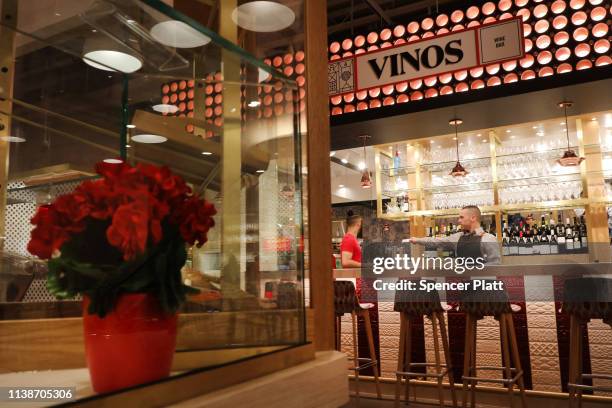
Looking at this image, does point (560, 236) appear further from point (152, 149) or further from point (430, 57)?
point (152, 149)

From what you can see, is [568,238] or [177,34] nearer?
[177,34]

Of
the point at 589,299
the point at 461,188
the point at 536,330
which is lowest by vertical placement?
the point at 536,330

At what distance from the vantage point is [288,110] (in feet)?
3.09

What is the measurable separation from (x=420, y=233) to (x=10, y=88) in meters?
7.02

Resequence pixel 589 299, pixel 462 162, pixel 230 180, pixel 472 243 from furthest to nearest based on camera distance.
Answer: pixel 462 162
pixel 472 243
pixel 589 299
pixel 230 180

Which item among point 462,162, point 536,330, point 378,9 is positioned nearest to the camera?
point 536,330

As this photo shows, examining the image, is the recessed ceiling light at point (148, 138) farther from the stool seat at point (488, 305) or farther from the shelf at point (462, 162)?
the shelf at point (462, 162)

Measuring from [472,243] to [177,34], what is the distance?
4.09m

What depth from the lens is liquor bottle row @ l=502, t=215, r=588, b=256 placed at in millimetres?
5977

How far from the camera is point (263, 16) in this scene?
44.2 inches

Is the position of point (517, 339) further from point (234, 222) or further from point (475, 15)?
point (234, 222)

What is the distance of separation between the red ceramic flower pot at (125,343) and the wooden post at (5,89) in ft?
0.79

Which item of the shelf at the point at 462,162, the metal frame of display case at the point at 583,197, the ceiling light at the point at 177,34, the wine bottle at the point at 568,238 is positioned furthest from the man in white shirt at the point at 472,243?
the ceiling light at the point at 177,34

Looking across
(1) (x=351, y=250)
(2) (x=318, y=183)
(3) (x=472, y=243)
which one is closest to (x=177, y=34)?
(2) (x=318, y=183)
